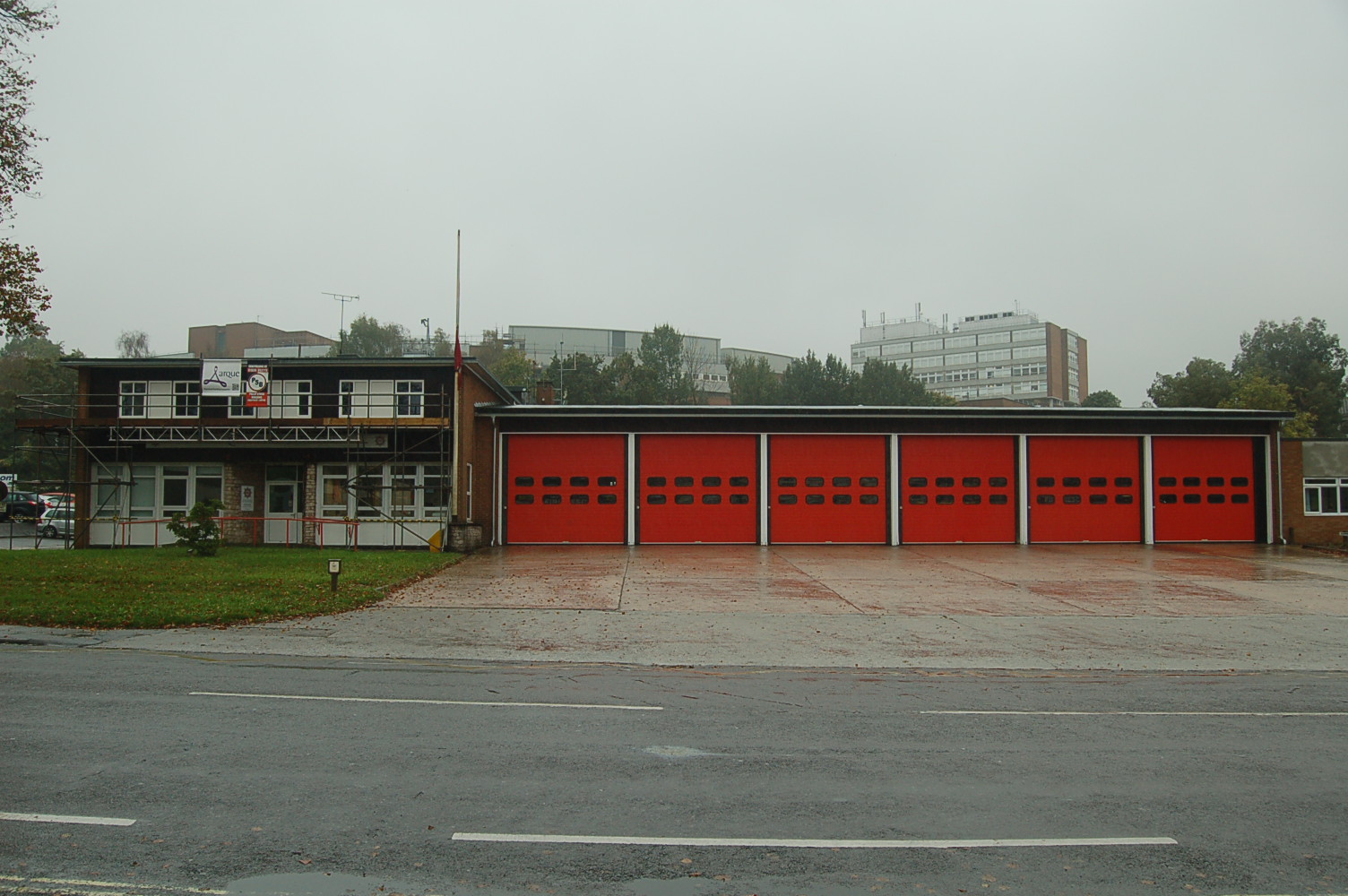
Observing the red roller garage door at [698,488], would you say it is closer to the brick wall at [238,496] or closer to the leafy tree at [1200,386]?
the brick wall at [238,496]

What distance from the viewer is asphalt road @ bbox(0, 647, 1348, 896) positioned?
4.81 metres

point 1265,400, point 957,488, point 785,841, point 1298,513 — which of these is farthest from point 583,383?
point 785,841

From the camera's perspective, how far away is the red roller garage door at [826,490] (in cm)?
2977

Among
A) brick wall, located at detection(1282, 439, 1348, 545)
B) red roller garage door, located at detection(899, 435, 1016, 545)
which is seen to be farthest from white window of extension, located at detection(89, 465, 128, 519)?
brick wall, located at detection(1282, 439, 1348, 545)

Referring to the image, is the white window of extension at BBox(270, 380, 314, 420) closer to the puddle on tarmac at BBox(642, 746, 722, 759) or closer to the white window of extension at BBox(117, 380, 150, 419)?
the white window of extension at BBox(117, 380, 150, 419)

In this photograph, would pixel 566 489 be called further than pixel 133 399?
Yes

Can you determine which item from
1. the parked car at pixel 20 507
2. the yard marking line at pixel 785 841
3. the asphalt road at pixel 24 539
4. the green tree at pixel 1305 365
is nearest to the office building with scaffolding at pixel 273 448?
the asphalt road at pixel 24 539

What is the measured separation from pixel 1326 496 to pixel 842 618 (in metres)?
25.5

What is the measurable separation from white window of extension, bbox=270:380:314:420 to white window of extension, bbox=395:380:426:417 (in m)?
2.89

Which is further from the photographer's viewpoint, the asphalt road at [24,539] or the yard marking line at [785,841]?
the asphalt road at [24,539]

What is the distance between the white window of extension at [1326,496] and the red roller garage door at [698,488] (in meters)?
19.0

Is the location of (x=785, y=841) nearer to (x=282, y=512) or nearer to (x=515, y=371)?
(x=282, y=512)

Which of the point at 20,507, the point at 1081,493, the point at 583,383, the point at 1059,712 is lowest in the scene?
the point at 1059,712

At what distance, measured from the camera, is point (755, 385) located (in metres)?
82.9
